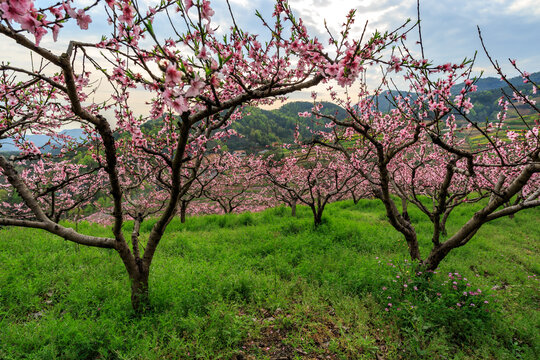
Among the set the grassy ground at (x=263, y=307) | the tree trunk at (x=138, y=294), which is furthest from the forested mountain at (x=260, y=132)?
the tree trunk at (x=138, y=294)

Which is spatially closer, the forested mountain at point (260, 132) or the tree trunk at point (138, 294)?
the tree trunk at point (138, 294)

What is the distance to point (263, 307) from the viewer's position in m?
4.77

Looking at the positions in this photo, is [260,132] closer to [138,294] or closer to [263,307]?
[263,307]

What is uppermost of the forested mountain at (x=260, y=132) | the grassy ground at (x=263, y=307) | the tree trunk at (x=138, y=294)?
the forested mountain at (x=260, y=132)

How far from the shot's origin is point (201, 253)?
7641mm

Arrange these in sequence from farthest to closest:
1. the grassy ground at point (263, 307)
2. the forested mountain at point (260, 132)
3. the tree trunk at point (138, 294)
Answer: the forested mountain at point (260, 132) → the tree trunk at point (138, 294) → the grassy ground at point (263, 307)

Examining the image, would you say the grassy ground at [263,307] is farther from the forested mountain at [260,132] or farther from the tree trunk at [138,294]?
the forested mountain at [260,132]

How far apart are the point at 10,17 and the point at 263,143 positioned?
369ft

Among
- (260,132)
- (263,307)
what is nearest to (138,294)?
(263,307)

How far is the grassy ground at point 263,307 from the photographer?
360cm

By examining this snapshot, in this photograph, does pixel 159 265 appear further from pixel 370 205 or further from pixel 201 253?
pixel 370 205

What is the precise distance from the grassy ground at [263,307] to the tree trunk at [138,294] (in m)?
0.17

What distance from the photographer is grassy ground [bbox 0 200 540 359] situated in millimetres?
3604

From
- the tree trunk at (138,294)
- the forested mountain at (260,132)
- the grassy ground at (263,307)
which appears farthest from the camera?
the forested mountain at (260,132)
